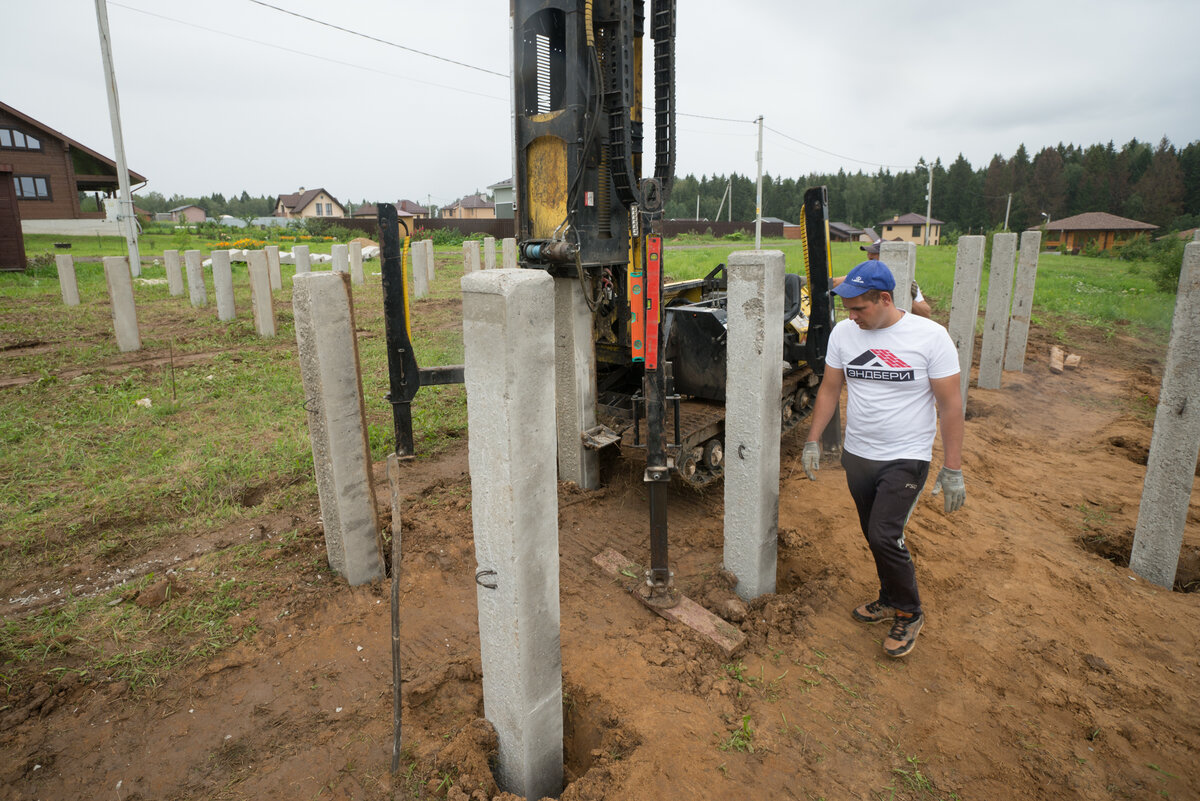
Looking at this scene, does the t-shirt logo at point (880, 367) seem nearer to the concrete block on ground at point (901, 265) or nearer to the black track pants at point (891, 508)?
the black track pants at point (891, 508)

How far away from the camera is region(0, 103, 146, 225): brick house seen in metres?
32.2

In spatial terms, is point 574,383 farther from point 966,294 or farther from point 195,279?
point 195,279

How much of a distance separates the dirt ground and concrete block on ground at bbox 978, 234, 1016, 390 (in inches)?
168

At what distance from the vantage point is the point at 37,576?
407cm

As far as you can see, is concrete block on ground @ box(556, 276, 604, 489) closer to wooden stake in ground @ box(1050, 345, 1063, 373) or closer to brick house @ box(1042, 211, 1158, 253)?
wooden stake in ground @ box(1050, 345, 1063, 373)

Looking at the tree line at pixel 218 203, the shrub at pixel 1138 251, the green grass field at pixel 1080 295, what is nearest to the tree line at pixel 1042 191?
the shrub at pixel 1138 251

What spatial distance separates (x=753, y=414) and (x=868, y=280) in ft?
3.05

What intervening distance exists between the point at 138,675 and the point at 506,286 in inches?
113

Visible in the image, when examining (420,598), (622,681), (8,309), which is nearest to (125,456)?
(420,598)

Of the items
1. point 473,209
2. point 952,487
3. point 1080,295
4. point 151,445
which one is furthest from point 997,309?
point 473,209

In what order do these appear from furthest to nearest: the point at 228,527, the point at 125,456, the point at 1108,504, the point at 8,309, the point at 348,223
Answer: the point at 348,223, the point at 8,309, the point at 125,456, the point at 1108,504, the point at 228,527

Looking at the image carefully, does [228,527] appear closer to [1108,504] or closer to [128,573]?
[128,573]

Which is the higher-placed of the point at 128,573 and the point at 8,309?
the point at 8,309

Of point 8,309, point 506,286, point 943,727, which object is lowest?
point 943,727
